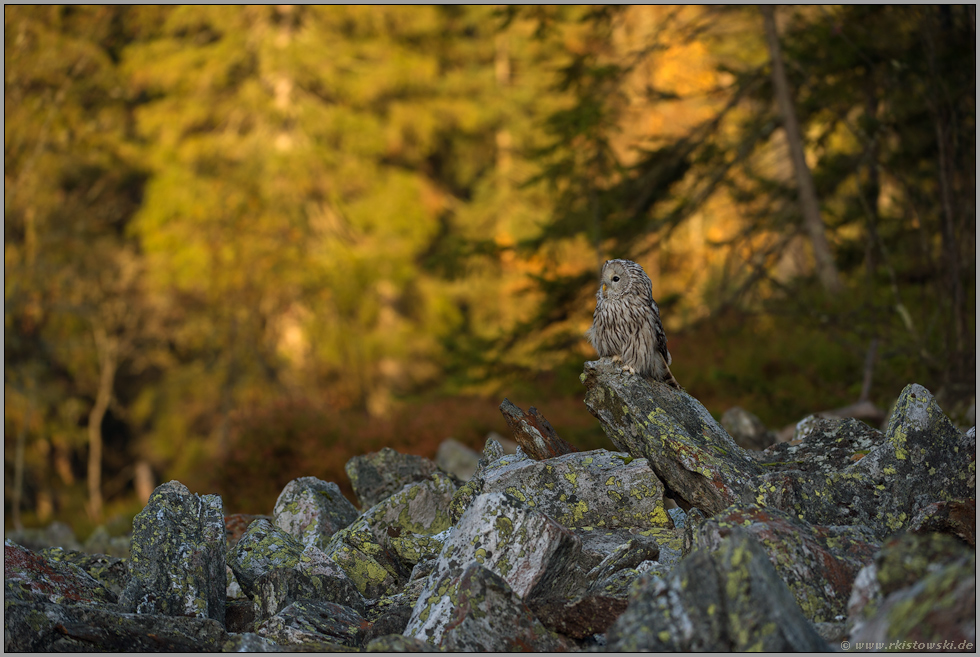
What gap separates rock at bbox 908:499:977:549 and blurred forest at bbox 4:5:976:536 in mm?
4449

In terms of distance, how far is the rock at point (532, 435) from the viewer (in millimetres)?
5953

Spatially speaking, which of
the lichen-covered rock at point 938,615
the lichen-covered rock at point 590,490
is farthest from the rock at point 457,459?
the lichen-covered rock at point 938,615

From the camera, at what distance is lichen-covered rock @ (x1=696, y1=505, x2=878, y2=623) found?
3.95m

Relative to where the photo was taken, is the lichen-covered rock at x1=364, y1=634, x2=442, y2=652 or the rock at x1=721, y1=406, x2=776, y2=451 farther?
the rock at x1=721, y1=406, x2=776, y2=451

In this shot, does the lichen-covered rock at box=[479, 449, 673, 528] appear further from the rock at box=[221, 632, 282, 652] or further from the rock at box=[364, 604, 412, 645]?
→ the rock at box=[221, 632, 282, 652]

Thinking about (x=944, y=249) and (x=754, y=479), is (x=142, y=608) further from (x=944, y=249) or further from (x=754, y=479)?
(x=944, y=249)

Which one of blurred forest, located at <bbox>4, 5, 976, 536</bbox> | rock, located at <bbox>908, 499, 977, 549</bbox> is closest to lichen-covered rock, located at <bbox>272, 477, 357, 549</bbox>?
rock, located at <bbox>908, 499, 977, 549</bbox>

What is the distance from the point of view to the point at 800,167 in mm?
12180

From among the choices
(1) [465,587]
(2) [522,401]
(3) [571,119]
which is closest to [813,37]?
(3) [571,119]

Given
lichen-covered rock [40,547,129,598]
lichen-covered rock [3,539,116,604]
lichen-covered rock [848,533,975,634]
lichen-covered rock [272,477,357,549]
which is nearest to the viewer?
lichen-covered rock [848,533,975,634]

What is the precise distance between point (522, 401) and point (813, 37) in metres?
7.68

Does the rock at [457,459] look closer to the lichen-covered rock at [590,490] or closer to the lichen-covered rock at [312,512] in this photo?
the lichen-covered rock at [312,512]

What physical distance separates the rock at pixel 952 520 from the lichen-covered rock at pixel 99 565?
491 centimetres

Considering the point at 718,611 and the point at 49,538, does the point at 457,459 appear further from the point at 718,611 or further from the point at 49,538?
the point at 718,611
